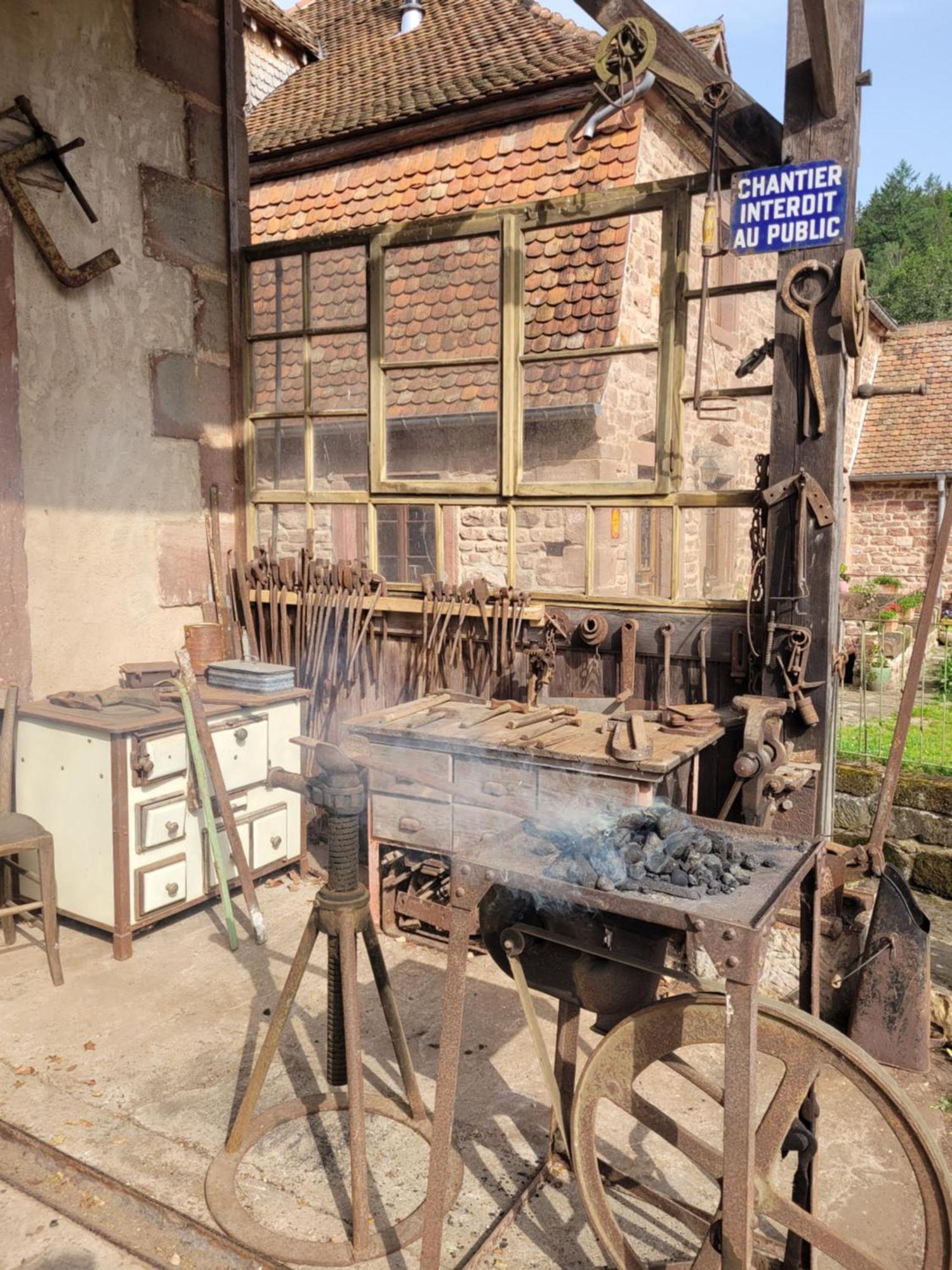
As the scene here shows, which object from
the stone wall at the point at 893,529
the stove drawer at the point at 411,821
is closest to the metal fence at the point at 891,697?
the stone wall at the point at 893,529

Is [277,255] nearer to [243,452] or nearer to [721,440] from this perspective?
[243,452]

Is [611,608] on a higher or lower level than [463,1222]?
higher

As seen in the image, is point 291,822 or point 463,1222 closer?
point 463,1222

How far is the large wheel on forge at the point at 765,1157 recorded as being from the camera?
217 centimetres

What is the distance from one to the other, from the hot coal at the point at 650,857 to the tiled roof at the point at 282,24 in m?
13.7

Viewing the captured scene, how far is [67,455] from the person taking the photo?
16.5ft

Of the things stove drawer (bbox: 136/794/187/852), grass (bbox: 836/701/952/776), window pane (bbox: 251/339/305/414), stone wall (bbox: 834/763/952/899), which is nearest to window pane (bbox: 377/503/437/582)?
window pane (bbox: 251/339/305/414)

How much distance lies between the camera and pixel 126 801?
4.33 metres

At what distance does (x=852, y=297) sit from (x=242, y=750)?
3476 millimetres

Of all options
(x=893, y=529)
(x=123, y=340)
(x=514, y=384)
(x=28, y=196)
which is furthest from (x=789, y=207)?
(x=893, y=529)

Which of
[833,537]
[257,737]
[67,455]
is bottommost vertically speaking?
[257,737]

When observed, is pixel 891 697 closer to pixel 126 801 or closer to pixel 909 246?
pixel 126 801

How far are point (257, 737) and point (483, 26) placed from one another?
10756 millimetres

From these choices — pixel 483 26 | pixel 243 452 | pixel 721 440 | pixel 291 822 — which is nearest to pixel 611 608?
pixel 291 822
